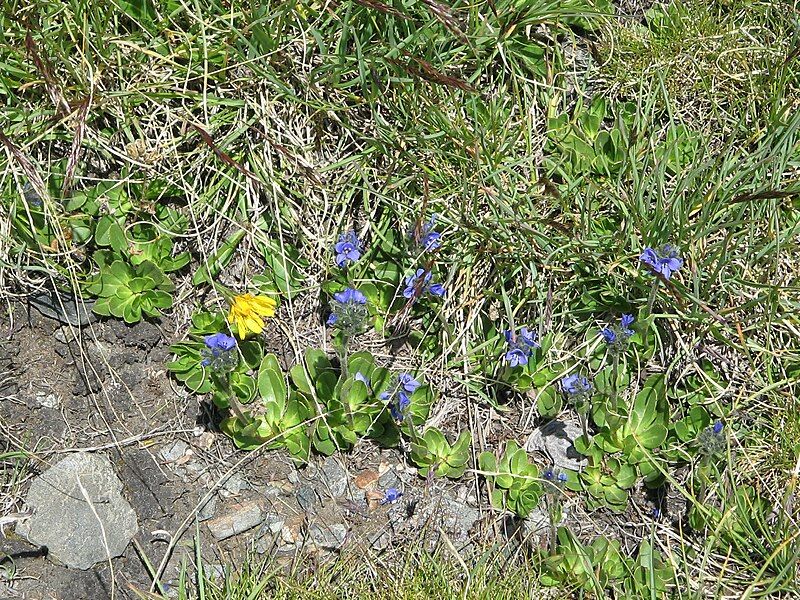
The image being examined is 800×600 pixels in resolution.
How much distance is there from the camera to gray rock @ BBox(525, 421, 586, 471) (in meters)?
3.23

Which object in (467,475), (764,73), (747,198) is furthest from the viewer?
(764,73)

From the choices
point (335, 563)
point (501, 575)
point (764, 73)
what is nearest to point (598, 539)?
point (501, 575)

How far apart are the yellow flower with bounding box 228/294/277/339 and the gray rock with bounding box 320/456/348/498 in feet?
1.92

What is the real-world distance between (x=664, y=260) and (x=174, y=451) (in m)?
1.93

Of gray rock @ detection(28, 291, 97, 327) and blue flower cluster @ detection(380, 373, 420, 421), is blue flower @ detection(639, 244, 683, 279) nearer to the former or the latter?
blue flower cluster @ detection(380, 373, 420, 421)

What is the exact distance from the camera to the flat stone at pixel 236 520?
3086 mm

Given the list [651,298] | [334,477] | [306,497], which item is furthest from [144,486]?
[651,298]

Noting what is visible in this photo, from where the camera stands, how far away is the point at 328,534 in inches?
123

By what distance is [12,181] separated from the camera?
318 cm

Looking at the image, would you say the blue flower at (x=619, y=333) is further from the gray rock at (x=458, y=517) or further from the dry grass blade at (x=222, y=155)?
the dry grass blade at (x=222, y=155)

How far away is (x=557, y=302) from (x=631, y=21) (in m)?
1.31

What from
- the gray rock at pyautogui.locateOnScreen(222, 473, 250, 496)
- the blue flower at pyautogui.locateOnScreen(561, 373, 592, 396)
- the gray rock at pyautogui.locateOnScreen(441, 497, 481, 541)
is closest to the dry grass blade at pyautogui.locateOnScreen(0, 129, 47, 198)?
the gray rock at pyautogui.locateOnScreen(222, 473, 250, 496)

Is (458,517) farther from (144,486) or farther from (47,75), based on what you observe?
(47,75)

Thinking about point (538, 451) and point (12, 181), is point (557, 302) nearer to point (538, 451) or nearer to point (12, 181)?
point (538, 451)
